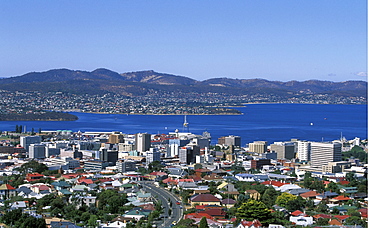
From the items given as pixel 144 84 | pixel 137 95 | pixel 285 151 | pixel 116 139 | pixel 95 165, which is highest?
pixel 144 84

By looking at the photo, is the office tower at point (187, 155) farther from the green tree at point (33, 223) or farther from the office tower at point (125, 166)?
the green tree at point (33, 223)

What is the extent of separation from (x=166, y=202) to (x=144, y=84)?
6440 centimetres

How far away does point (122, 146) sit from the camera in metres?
17.8

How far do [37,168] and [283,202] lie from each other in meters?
5.68

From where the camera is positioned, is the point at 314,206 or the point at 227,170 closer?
the point at 314,206

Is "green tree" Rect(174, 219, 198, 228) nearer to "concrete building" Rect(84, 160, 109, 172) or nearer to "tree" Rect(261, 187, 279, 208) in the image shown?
"tree" Rect(261, 187, 279, 208)

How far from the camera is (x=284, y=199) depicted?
8.98 m

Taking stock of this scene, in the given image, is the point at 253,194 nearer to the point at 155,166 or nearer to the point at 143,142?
the point at 155,166

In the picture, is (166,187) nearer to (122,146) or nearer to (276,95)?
(122,146)

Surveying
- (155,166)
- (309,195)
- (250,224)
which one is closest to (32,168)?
(155,166)

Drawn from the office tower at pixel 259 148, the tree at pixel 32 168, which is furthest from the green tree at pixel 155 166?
the office tower at pixel 259 148

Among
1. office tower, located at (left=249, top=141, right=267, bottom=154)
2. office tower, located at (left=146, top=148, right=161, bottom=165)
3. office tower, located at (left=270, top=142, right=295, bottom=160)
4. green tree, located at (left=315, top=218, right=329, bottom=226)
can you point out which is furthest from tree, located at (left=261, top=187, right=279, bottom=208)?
office tower, located at (left=249, top=141, right=267, bottom=154)

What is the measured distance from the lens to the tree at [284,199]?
888cm

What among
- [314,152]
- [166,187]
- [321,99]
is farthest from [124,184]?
[321,99]
